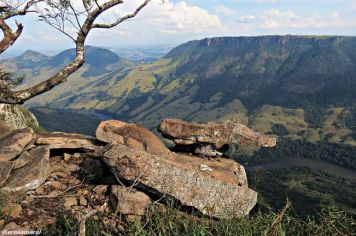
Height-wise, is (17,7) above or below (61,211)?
above

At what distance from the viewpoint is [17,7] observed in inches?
728

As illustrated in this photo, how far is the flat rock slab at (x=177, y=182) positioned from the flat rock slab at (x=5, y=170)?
15.8ft

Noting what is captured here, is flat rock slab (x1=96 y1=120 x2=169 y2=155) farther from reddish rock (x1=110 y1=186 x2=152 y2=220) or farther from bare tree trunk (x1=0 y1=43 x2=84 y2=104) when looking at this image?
bare tree trunk (x1=0 y1=43 x2=84 y2=104)

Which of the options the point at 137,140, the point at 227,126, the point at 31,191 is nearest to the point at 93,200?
the point at 31,191

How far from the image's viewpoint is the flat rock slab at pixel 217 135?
89.1 ft

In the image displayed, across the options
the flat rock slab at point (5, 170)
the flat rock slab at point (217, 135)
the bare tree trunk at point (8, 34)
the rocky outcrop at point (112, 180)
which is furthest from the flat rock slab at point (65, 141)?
the bare tree trunk at point (8, 34)

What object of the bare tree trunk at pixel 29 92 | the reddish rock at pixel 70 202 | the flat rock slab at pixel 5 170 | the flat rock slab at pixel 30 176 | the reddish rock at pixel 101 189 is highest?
the bare tree trunk at pixel 29 92

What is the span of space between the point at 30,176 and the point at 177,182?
7.52 meters

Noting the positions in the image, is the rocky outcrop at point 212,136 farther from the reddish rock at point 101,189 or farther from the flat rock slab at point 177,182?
the reddish rock at point 101,189

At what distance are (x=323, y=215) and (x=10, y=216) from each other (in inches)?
502

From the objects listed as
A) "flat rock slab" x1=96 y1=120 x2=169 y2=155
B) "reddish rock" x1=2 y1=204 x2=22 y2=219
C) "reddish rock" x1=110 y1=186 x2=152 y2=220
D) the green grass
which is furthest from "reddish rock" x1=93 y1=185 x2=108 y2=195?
"flat rock slab" x1=96 y1=120 x2=169 y2=155

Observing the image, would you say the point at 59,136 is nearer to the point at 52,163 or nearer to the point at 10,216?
the point at 52,163

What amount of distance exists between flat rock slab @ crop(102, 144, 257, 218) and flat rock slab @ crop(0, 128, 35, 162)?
580 cm

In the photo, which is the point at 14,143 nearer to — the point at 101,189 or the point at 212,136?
the point at 101,189
